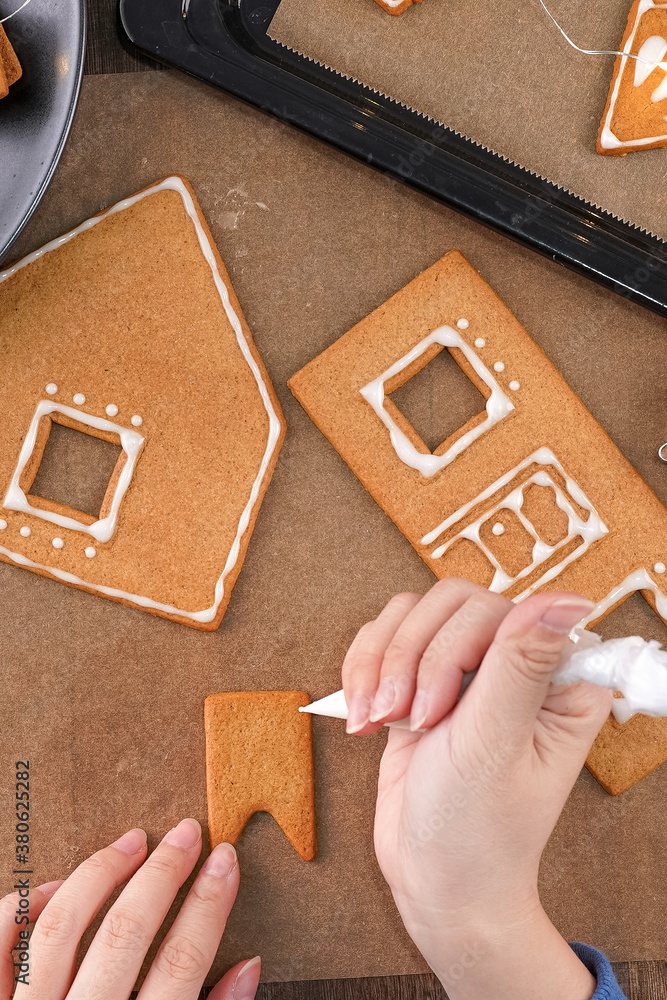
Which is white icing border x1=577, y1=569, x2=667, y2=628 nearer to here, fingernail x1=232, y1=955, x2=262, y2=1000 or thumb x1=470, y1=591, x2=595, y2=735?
thumb x1=470, y1=591, x2=595, y2=735

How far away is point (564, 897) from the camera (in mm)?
1077

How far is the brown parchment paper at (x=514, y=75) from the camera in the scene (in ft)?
3.50

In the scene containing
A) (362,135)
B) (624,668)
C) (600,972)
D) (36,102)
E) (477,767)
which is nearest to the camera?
(624,668)

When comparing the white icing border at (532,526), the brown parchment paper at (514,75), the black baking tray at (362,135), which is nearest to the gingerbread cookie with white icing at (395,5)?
the brown parchment paper at (514,75)

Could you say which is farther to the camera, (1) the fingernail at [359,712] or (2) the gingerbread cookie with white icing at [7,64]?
(2) the gingerbread cookie with white icing at [7,64]

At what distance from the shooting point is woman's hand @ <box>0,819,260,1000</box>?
0.95 meters

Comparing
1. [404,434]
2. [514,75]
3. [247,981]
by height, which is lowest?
[247,981]

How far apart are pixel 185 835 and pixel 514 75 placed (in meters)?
1.18

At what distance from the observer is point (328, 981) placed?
1.06 m

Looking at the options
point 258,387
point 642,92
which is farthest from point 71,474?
point 642,92

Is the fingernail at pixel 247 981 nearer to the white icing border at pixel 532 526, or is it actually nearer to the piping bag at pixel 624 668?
the white icing border at pixel 532 526

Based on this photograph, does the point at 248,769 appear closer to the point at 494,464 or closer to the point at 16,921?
the point at 16,921

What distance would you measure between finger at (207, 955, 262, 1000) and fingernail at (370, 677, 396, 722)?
586mm

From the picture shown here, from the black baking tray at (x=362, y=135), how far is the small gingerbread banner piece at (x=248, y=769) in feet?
2.49
